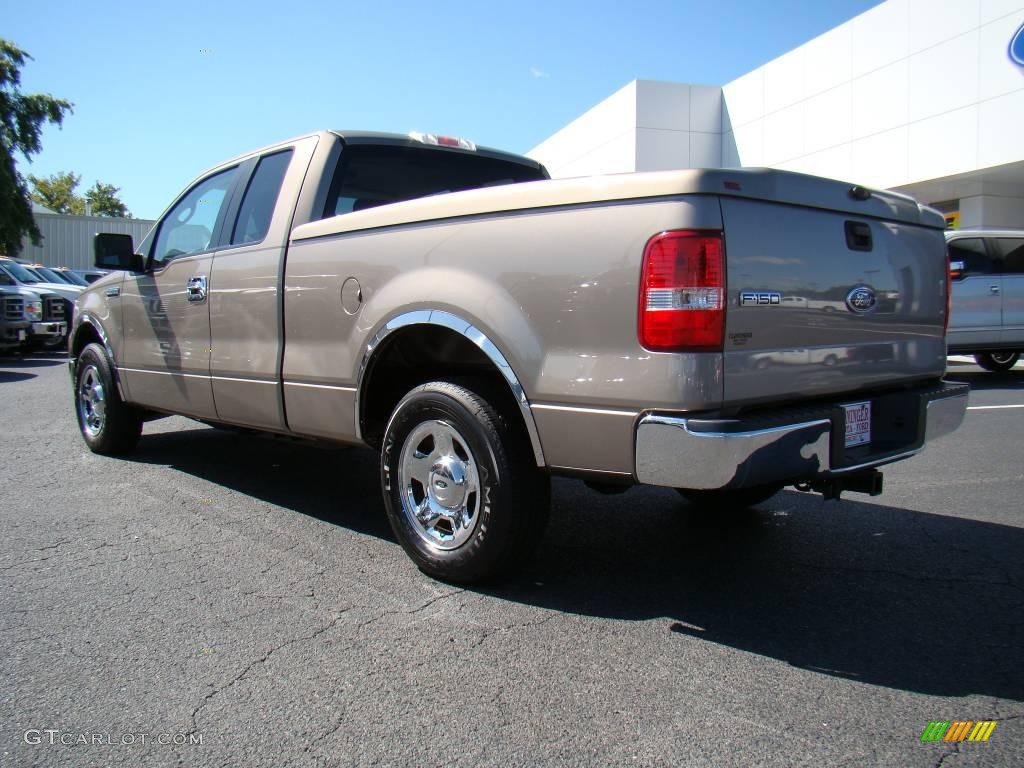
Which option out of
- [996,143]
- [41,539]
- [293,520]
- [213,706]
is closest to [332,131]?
[293,520]

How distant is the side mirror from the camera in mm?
5180

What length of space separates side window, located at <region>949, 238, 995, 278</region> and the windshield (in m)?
17.2

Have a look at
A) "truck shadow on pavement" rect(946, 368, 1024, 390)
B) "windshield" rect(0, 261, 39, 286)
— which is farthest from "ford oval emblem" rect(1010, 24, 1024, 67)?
"windshield" rect(0, 261, 39, 286)

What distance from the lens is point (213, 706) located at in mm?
2424

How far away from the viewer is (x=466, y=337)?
3158mm

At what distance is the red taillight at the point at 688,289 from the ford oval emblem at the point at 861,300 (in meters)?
0.80

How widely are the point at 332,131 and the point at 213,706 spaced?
2.93 meters

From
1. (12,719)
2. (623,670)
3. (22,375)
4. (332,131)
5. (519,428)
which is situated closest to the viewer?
(12,719)

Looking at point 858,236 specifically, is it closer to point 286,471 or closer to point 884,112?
point 286,471

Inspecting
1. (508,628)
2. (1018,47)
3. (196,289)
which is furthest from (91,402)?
(1018,47)

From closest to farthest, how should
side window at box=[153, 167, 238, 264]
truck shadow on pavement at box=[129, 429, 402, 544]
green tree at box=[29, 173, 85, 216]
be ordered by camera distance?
truck shadow on pavement at box=[129, 429, 402, 544] → side window at box=[153, 167, 238, 264] → green tree at box=[29, 173, 85, 216]

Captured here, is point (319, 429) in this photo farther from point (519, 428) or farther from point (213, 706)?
point (213, 706)

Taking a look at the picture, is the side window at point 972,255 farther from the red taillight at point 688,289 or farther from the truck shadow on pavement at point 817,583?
the red taillight at point 688,289

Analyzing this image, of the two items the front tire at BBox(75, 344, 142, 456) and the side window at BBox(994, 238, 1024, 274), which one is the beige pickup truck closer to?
the front tire at BBox(75, 344, 142, 456)
